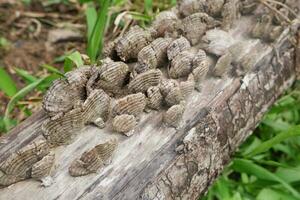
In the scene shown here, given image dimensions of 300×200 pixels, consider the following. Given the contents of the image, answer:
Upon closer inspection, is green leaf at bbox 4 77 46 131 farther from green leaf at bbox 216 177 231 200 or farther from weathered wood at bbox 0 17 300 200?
green leaf at bbox 216 177 231 200

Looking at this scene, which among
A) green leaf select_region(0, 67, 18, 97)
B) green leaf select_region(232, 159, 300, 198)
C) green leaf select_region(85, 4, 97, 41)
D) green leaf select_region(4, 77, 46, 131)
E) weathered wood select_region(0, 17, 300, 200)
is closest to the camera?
A: weathered wood select_region(0, 17, 300, 200)

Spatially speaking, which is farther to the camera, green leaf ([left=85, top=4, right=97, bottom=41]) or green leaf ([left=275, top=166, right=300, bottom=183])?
green leaf ([left=85, top=4, right=97, bottom=41])

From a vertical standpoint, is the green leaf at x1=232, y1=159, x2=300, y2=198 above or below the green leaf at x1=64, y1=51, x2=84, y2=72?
below

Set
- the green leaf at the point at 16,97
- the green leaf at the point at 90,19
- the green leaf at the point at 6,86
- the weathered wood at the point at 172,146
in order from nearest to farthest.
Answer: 1. the weathered wood at the point at 172,146
2. the green leaf at the point at 16,97
3. the green leaf at the point at 6,86
4. the green leaf at the point at 90,19

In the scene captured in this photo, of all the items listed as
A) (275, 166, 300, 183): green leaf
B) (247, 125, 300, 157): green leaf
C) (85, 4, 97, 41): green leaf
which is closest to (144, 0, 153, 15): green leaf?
(85, 4, 97, 41): green leaf

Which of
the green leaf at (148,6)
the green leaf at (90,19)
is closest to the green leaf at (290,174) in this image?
the green leaf at (148,6)

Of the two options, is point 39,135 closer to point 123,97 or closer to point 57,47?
point 123,97

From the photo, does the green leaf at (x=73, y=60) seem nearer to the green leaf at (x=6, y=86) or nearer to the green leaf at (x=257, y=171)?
the green leaf at (x=6, y=86)
